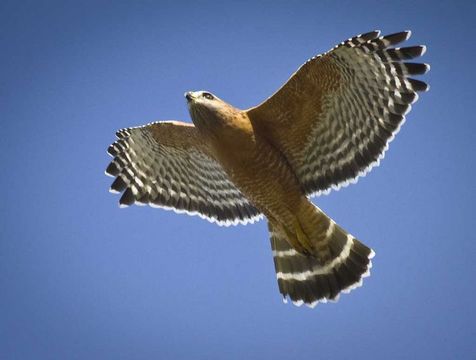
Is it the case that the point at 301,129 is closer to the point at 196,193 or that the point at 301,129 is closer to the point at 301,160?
the point at 301,160

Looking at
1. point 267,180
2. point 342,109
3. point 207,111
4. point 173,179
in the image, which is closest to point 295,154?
point 267,180

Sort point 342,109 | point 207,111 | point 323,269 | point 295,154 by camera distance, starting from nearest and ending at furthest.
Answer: point 207,111, point 342,109, point 295,154, point 323,269

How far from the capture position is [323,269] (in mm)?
6551

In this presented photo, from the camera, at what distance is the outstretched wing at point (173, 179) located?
6.96 metres

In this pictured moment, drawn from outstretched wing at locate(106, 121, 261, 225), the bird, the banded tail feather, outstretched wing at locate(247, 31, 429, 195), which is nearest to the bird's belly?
the bird

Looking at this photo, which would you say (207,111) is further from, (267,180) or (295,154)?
(295,154)

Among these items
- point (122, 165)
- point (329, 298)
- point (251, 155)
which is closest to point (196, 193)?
point (122, 165)

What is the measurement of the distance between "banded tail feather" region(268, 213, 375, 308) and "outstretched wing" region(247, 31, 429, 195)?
58 cm

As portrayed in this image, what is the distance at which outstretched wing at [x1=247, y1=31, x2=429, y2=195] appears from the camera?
18.7 ft

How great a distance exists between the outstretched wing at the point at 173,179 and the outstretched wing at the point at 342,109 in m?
0.94

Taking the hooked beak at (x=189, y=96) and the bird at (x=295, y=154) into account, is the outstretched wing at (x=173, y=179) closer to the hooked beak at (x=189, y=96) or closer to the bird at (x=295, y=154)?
the bird at (x=295, y=154)

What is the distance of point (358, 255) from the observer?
6.45 metres

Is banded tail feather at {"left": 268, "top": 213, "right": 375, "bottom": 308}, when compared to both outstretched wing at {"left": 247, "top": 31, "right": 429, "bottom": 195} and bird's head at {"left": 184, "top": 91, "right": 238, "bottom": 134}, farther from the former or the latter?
bird's head at {"left": 184, "top": 91, "right": 238, "bottom": 134}

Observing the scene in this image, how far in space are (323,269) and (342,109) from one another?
159cm
